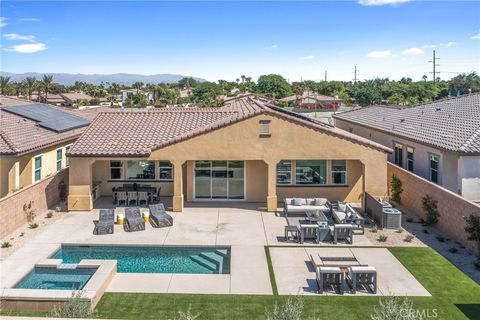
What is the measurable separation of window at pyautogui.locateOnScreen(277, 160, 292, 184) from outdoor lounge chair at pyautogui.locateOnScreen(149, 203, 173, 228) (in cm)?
663

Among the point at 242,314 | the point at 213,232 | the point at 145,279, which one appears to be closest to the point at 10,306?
the point at 145,279

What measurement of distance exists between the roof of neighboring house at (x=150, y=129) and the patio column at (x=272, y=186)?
247 centimetres

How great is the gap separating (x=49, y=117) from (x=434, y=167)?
80.3ft

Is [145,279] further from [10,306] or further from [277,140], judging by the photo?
[277,140]

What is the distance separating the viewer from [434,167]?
Answer: 22188 mm

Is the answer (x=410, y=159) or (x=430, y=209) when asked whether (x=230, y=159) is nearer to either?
(x=430, y=209)

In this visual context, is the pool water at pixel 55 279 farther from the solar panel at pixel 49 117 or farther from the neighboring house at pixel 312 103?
the neighboring house at pixel 312 103

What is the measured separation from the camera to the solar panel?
1059 inches

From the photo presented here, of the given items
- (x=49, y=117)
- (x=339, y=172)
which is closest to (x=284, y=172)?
(x=339, y=172)

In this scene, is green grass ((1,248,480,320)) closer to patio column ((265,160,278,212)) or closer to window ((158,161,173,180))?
patio column ((265,160,278,212))

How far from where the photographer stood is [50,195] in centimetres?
2202

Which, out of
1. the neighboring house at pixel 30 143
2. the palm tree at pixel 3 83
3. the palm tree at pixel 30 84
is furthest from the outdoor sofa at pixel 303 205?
the palm tree at pixel 30 84

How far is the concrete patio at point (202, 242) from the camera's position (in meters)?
13.1

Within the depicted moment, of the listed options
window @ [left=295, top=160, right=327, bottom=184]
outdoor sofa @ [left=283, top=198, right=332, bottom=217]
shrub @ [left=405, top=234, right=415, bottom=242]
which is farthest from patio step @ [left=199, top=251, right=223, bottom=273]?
window @ [left=295, top=160, right=327, bottom=184]
